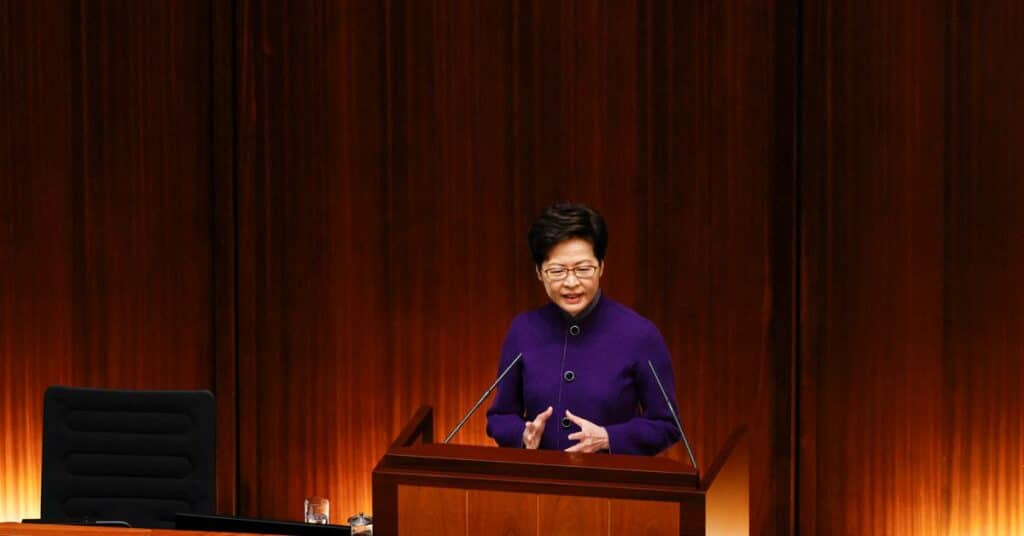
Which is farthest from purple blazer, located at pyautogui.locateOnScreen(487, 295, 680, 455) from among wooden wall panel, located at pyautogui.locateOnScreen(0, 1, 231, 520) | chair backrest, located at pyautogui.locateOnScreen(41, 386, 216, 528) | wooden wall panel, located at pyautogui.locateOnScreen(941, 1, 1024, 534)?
wooden wall panel, located at pyautogui.locateOnScreen(0, 1, 231, 520)

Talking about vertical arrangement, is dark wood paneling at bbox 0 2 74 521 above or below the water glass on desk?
above

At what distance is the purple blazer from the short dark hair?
137mm

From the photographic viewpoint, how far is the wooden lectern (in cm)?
201

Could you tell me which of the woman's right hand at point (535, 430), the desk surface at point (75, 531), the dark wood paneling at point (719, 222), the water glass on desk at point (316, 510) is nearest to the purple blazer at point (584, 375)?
the woman's right hand at point (535, 430)

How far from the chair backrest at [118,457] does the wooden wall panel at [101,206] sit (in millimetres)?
994

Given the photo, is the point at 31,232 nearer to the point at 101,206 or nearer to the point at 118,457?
the point at 101,206

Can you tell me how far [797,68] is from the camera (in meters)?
3.63

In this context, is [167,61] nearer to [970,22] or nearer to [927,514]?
[970,22]

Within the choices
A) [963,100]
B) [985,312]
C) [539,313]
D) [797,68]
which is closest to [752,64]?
[797,68]

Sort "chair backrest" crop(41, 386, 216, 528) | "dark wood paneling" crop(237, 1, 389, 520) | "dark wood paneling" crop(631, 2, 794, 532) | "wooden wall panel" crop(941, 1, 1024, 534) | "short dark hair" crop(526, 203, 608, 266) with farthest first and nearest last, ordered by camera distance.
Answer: "dark wood paneling" crop(237, 1, 389, 520) → "dark wood paneling" crop(631, 2, 794, 532) → "wooden wall panel" crop(941, 1, 1024, 534) → "chair backrest" crop(41, 386, 216, 528) → "short dark hair" crop(526, 203, 608, 266)

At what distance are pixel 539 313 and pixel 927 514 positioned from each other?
1.55m

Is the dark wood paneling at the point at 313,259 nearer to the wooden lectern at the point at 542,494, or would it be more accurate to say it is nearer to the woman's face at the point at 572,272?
the woman's face at the point at 572,272

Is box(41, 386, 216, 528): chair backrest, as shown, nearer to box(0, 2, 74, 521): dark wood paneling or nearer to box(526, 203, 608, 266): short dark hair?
box(526, 203, 608, 266): short dark hair

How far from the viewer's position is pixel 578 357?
2.70m
